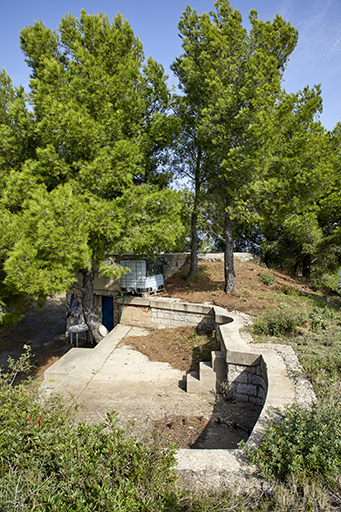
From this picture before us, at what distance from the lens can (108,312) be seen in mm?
12398

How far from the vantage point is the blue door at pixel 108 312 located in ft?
40.2

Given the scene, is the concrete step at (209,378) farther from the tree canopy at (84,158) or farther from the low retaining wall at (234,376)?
the tree canopy at (84,158)

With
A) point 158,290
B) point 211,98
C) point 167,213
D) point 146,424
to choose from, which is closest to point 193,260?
point 158,290

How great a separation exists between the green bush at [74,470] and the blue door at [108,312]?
938 cm

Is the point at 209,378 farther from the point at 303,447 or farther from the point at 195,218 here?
the point at 195,218

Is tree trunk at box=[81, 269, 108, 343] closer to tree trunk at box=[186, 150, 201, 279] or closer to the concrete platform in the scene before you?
the concrete platform

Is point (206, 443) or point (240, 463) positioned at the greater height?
point (240, 463)

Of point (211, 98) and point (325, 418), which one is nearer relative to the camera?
point (325, 418)

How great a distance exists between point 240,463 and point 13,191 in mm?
7172

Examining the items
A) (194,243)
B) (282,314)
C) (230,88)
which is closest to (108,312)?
(194,243)

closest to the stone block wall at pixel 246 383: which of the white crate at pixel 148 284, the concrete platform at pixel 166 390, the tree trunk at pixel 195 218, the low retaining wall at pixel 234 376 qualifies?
the low retaining wall at pixel 234 376

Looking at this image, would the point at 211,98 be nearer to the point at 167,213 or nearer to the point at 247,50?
the point at 247,50

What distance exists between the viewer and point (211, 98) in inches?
346

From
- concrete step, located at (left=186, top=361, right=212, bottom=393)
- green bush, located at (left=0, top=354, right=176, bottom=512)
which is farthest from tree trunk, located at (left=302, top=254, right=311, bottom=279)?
green bush, located at (left=0, top=354, right=176, bottom=512)
